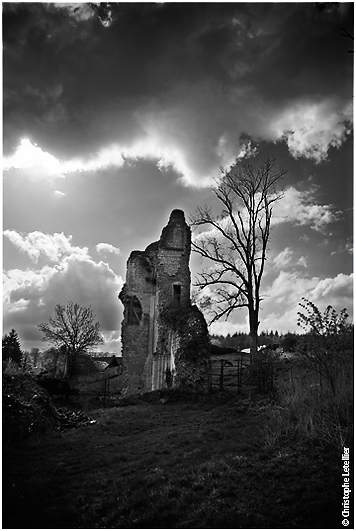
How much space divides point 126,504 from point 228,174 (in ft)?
61.9

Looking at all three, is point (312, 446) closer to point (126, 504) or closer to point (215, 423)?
point (126, 504)

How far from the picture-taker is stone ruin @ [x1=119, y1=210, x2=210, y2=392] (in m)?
17.0

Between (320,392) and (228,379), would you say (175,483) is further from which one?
(228,379)

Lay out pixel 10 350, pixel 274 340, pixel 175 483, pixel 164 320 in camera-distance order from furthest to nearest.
Result: pixel 274 340 < pixel 164 320 < pixel 10 350 < pixel 175 483

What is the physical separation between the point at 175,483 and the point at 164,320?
15.4 metres

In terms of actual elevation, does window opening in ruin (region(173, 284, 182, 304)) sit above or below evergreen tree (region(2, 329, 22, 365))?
above

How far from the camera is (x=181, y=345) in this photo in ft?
56.6

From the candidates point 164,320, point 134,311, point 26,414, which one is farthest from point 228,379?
point 26,414

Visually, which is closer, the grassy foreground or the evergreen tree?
the grassy foreground

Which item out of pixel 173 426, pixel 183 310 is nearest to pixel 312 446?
pixel 173 426

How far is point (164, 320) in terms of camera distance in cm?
2112

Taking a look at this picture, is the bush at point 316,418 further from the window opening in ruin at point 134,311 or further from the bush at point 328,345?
the window opening in ruin at point 134,311

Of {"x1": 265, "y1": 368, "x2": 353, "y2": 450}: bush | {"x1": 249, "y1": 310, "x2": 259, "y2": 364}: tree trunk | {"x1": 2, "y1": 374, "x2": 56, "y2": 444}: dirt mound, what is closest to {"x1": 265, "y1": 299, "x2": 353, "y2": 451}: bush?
{"x1": 265, "y1": 368, "x2": 353, "y2": 450}: bush

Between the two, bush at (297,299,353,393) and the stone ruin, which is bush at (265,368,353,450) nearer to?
bush at (297,299,353,393)
